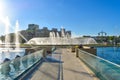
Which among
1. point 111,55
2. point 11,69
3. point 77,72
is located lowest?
point 111,55

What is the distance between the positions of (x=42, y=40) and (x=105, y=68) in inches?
4153

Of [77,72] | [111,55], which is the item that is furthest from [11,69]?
[111,55]

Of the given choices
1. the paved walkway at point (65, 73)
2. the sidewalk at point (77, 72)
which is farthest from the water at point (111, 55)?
the paved walkway at point (65, 73)

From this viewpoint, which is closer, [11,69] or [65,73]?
[11,69]

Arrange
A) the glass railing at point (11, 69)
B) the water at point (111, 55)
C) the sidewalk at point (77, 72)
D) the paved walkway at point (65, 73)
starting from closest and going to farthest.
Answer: the glass railing at point (11, 69)
the paved walkway at point (65, 73)
the sidewalk at point (77, 72)
the water at point (111, 55)

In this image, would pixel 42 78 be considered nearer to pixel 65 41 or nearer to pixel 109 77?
pixel 109 77

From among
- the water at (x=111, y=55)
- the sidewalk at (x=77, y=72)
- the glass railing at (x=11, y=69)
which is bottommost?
the water at (x=111, y=55)

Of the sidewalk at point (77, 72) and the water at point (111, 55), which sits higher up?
the sidewalk at point (77, 72)

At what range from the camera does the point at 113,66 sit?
31.4 feet

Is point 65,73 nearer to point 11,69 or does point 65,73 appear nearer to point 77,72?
point 77,72

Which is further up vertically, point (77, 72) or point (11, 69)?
point (11, 69)

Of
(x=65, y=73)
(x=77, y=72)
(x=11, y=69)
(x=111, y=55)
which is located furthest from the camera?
(x=111, y=55)

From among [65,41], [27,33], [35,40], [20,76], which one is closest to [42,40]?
[35,40]

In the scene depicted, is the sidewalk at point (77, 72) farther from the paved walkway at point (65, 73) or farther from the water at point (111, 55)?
the water at point (111, 55)
